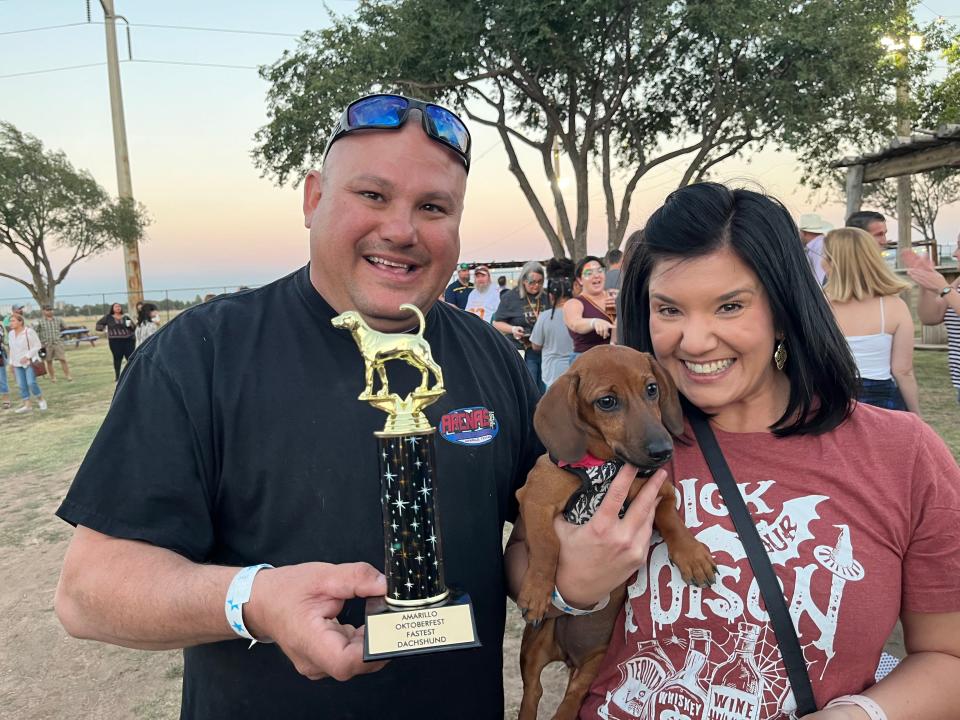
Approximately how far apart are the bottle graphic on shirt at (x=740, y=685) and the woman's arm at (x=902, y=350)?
4.13 m

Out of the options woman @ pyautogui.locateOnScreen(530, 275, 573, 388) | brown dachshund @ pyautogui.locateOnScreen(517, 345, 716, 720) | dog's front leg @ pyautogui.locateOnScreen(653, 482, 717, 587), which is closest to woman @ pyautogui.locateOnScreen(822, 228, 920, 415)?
woman @ pyautogui.locateOnScreen(530, 275, 573, 388)

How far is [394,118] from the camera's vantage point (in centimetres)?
157

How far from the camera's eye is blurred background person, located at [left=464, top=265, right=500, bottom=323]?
34.2ft

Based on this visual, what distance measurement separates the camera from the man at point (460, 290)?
35.1 ft

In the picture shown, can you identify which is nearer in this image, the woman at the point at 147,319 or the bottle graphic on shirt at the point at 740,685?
the bottle graphic on shirt at the point at 740,685

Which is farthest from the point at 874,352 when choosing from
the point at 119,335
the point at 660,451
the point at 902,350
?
the point at 119,335

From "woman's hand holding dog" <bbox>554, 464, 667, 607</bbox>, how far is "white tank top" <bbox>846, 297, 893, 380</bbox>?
12.8ft

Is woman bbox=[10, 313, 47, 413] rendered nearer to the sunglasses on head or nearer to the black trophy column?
the sunglasses on head

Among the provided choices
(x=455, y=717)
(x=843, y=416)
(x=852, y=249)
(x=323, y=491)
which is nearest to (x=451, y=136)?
(x=323, y=491)

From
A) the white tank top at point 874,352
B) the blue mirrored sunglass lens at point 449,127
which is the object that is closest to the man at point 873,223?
the white tank top at point 874,352

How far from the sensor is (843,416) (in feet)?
5.66

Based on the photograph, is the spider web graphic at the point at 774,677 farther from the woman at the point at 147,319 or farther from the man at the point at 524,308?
the woman at the point at 147,319

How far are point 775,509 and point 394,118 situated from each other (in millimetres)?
1396

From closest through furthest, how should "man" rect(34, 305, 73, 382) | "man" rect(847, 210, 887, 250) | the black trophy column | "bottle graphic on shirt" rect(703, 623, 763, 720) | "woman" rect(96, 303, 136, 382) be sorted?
the black trophy column → "bottle graphic on shirt" rect(703, 623, 763, 720) → "man" rect(847, 210, 887, 250) → "woman" rect(96, 303, 136, 382) → "man" rect(34, 305, 73, 382)
